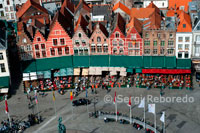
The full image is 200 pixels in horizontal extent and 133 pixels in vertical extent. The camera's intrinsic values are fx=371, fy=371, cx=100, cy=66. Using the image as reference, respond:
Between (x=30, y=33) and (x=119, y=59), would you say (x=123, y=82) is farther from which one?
(x=30, y=33)

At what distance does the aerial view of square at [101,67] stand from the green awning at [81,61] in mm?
143

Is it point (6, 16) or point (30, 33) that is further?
point (6, 16)

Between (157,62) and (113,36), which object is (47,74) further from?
(157,62)

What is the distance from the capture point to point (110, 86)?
331 ft

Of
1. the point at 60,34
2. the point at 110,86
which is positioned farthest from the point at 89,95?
the point at 60,34

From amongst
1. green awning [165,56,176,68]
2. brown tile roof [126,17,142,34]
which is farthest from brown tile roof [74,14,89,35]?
green awning [165,56,176,68]

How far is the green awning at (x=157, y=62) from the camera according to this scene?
102562mm

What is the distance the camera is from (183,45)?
102 metres

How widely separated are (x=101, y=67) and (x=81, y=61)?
623 cm

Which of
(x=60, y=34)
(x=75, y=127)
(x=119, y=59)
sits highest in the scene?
(x=60, y=34)

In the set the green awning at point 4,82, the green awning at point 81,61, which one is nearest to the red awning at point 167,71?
the green awning at point 81,61

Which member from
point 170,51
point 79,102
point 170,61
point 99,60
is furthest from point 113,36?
point 79,102

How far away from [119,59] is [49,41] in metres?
20.7

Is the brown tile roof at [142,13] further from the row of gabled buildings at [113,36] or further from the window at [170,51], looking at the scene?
the window at [170,51]
